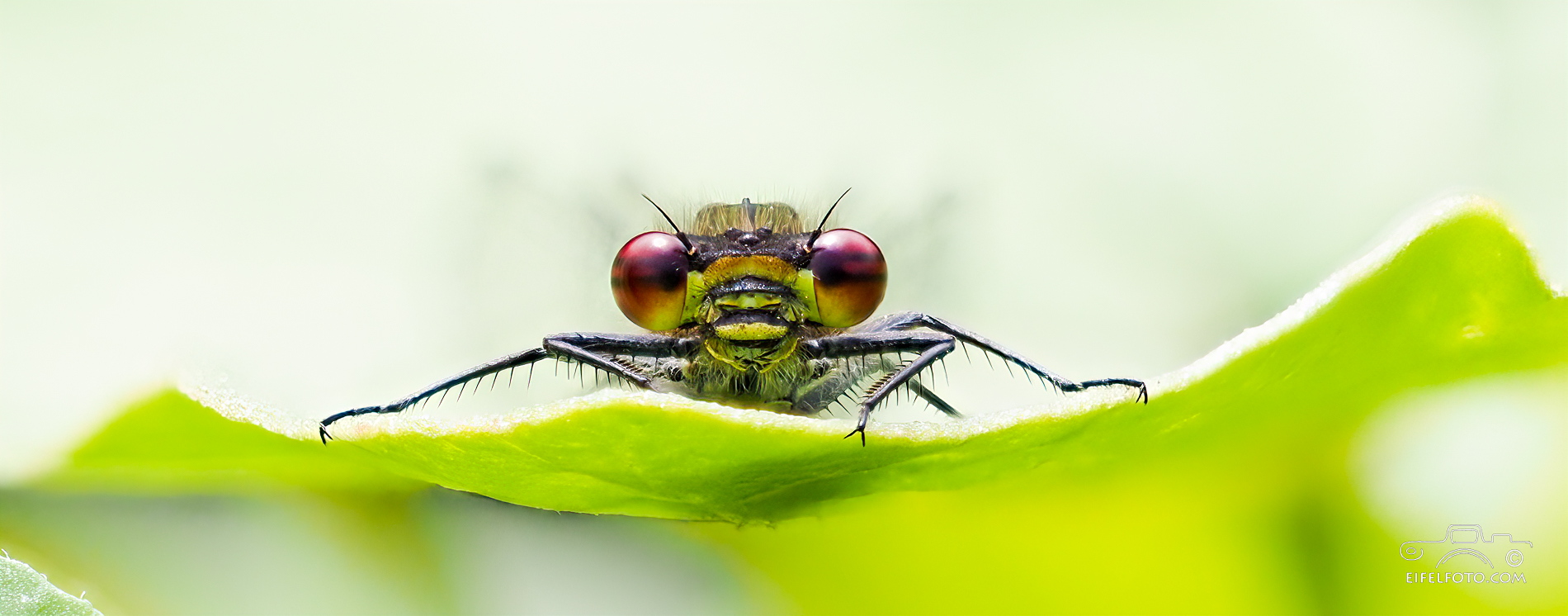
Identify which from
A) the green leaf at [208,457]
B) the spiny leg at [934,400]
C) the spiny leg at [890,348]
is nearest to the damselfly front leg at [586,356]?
the green leaf at [208,457]

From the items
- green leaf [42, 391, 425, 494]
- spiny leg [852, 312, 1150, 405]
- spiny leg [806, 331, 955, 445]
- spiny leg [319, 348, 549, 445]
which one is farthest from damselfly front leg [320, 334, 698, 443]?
spiny leg [852, 312, 1150, 405]

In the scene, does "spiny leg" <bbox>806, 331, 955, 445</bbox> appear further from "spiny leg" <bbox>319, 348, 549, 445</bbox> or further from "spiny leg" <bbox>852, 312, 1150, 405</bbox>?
"spiny leg" <bbox>319, 348, 549, 445</bbox>

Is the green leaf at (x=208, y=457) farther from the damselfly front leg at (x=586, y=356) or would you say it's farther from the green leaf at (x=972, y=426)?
the damselfly front leg at (x=586, y=356)

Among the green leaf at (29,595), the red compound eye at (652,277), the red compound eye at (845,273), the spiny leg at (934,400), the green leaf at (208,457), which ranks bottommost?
the green leaf at (29,595)

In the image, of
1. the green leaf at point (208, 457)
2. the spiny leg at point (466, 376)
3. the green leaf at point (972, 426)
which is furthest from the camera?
the spiny leg at point (466, 376)

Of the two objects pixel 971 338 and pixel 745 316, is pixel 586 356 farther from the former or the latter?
pixel 971 338

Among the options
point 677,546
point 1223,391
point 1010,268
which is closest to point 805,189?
point 1010,268

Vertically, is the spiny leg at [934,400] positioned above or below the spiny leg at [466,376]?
above
